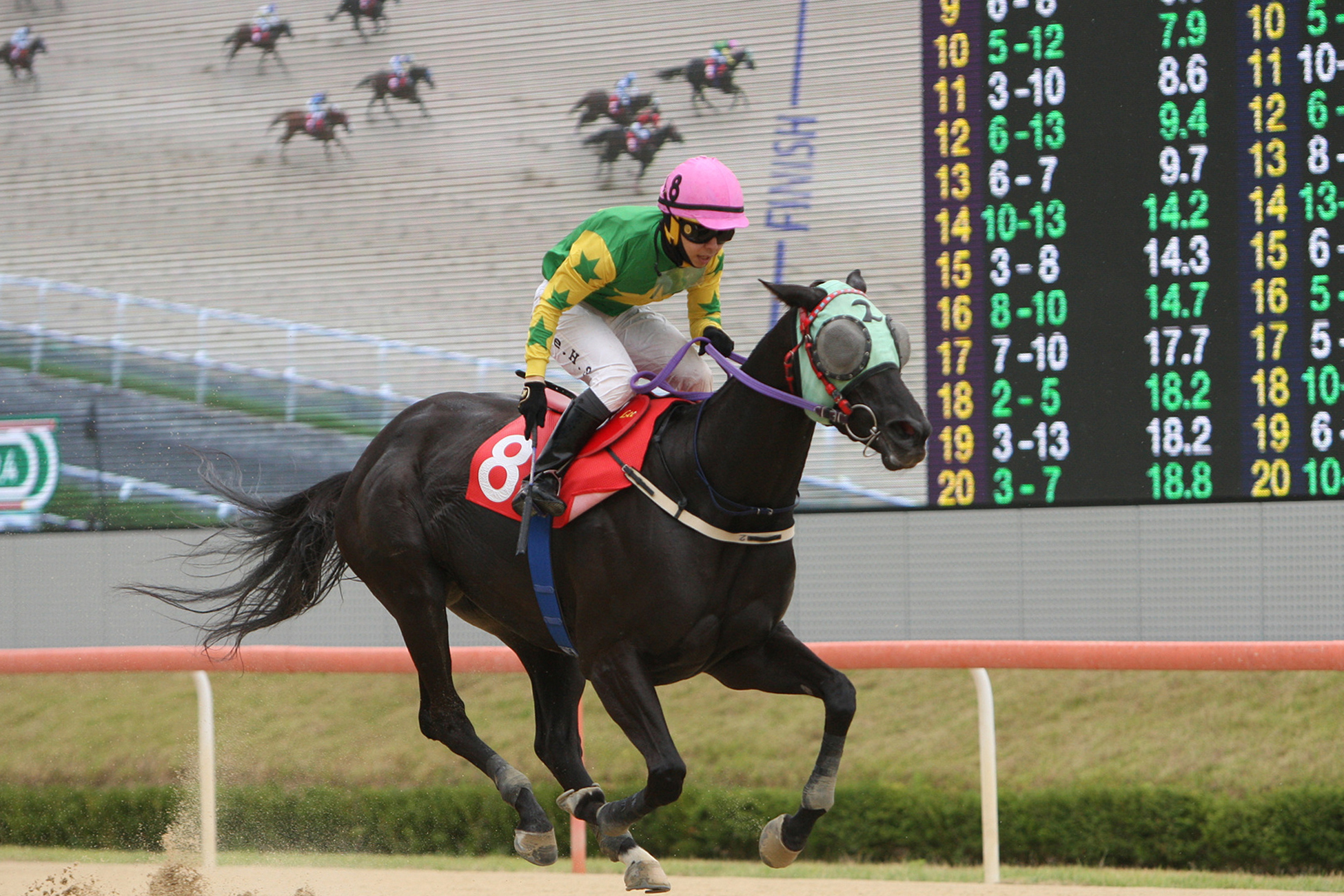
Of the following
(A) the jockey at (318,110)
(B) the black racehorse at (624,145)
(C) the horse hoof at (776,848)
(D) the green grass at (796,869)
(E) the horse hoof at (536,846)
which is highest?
(A) the jockey at (318,110)

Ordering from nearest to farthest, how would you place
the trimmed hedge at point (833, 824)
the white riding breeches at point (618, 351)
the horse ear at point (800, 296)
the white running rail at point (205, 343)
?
the horse ear at point (800, 296) → the white riding breeches at point (618, 351) → the trimmed hedge at point (833, 824) → the white running rail at point (205, 343)

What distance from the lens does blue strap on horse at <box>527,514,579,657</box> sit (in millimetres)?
3209

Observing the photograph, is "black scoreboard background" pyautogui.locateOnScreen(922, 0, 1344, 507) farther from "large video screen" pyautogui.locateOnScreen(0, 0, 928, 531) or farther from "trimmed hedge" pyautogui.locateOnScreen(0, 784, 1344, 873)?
"trimmed hedge" pyautogui.locateOnScreen(0, 784, 1344, 873)

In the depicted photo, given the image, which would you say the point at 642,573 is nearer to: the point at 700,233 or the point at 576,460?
the point at 576,460

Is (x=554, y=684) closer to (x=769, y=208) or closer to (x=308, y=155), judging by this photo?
(x=769, y=208)

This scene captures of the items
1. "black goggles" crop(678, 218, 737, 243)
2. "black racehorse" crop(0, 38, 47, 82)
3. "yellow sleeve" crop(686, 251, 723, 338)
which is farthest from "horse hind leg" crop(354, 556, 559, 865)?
"black racehorse" crop(0, 38, 47, 82)

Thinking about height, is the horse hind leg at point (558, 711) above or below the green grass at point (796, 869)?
above

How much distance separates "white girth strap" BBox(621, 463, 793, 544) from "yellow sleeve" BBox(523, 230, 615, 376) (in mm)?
384

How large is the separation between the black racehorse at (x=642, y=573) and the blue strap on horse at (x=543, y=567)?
0.02m

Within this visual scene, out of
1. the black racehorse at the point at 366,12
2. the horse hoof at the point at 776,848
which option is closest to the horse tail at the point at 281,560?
the horse hoof at the point at 776,848

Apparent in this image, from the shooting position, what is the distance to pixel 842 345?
2670 millimetres

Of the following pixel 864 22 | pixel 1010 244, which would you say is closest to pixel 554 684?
pixel 1010 244

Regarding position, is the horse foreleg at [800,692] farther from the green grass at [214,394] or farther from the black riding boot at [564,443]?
the green grass at [214,394]

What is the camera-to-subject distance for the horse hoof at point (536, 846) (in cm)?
331
